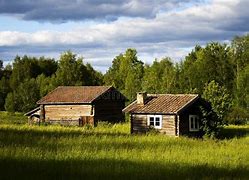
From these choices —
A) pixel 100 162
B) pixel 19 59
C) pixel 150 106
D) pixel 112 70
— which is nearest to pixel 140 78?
pixel 112 70

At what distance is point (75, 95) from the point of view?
62.7 meters

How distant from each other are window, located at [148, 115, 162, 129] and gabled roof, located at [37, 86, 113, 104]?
14.2 meters

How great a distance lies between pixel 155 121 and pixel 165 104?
1.94 metres

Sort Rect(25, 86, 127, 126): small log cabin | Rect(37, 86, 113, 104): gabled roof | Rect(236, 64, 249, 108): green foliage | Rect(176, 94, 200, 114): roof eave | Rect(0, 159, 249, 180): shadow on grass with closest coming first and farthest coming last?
Rect(0, 159, 249, 180): shadow on grass, Rect(176, 94, 200, 114): roof eave, Rect(25, 86, 127, 126): small log cabin, Rect(37, 86, 113, 104): gabled roof, Rect(236, 64, 249, 108): green foliage

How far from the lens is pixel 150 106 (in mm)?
48094

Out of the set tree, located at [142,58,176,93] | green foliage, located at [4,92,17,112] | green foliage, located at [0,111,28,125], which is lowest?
green foliage, located at [0,111,28,125]

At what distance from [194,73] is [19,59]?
4138cm

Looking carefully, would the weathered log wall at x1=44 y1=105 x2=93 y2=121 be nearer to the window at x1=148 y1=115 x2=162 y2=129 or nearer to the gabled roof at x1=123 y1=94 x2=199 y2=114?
the gabled roof at x1=123 y1=94 x2=199 y2=114

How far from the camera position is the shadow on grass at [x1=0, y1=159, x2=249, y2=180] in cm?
1548

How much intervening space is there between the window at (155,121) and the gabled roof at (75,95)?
14.2 meters

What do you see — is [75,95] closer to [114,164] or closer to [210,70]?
[210,70]

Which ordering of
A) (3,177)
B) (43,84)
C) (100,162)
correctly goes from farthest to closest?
(43,84)
(100,162)
(3,177)

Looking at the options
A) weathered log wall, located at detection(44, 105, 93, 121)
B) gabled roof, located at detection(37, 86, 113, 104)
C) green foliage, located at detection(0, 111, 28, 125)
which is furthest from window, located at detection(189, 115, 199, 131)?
green foliage, located at detection(0, 111, 28, 125)

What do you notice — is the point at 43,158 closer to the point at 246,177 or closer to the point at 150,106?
the point at 246,177
